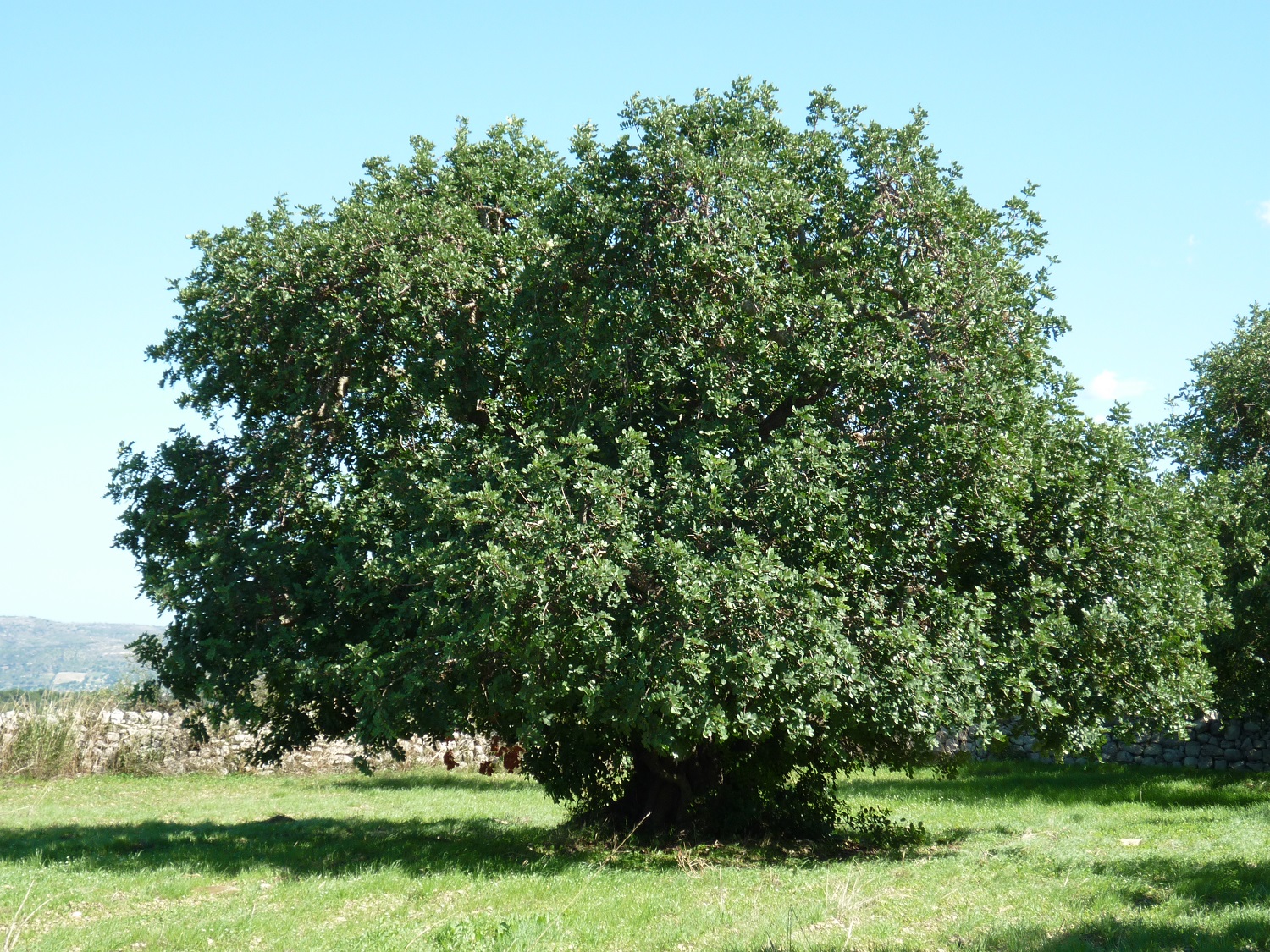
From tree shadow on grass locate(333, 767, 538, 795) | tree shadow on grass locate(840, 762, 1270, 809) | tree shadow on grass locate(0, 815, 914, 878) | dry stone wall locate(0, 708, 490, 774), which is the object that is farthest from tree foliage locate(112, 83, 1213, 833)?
dry stone wall locate(0, 708, 490, 774)

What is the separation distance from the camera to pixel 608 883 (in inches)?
416

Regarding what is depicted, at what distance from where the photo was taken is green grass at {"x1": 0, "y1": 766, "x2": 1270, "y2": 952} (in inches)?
313

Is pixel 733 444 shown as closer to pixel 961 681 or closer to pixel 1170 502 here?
pixel 961 681

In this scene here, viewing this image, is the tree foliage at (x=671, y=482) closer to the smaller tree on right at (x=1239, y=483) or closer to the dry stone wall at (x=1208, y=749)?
the smaller tree on right at (x=1239, y=483)

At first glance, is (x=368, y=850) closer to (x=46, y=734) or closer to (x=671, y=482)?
(x=671, y=482)

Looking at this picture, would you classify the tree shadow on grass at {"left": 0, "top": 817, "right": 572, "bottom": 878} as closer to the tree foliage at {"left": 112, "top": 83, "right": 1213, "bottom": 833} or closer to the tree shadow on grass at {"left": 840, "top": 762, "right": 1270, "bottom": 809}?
the tree foliage at {"left": 112, "top": 83, "right": 1213, "bottom": 833}

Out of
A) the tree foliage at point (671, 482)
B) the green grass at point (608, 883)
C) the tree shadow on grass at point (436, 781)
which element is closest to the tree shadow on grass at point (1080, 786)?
the green grass at point (608, 883)

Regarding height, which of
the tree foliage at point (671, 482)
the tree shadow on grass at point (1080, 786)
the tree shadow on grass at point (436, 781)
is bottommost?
the tree shadow on grass at point (436, 781)

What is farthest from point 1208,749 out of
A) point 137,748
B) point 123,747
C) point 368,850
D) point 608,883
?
point 123,747

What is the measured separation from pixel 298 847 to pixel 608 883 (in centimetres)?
499

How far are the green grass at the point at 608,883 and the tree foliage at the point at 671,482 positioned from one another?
153cm

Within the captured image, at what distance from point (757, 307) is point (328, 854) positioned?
8580mm

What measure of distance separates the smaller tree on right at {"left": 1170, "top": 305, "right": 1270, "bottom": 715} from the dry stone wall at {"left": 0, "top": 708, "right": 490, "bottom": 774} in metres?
16.9

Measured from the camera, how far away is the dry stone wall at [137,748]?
23.7m
